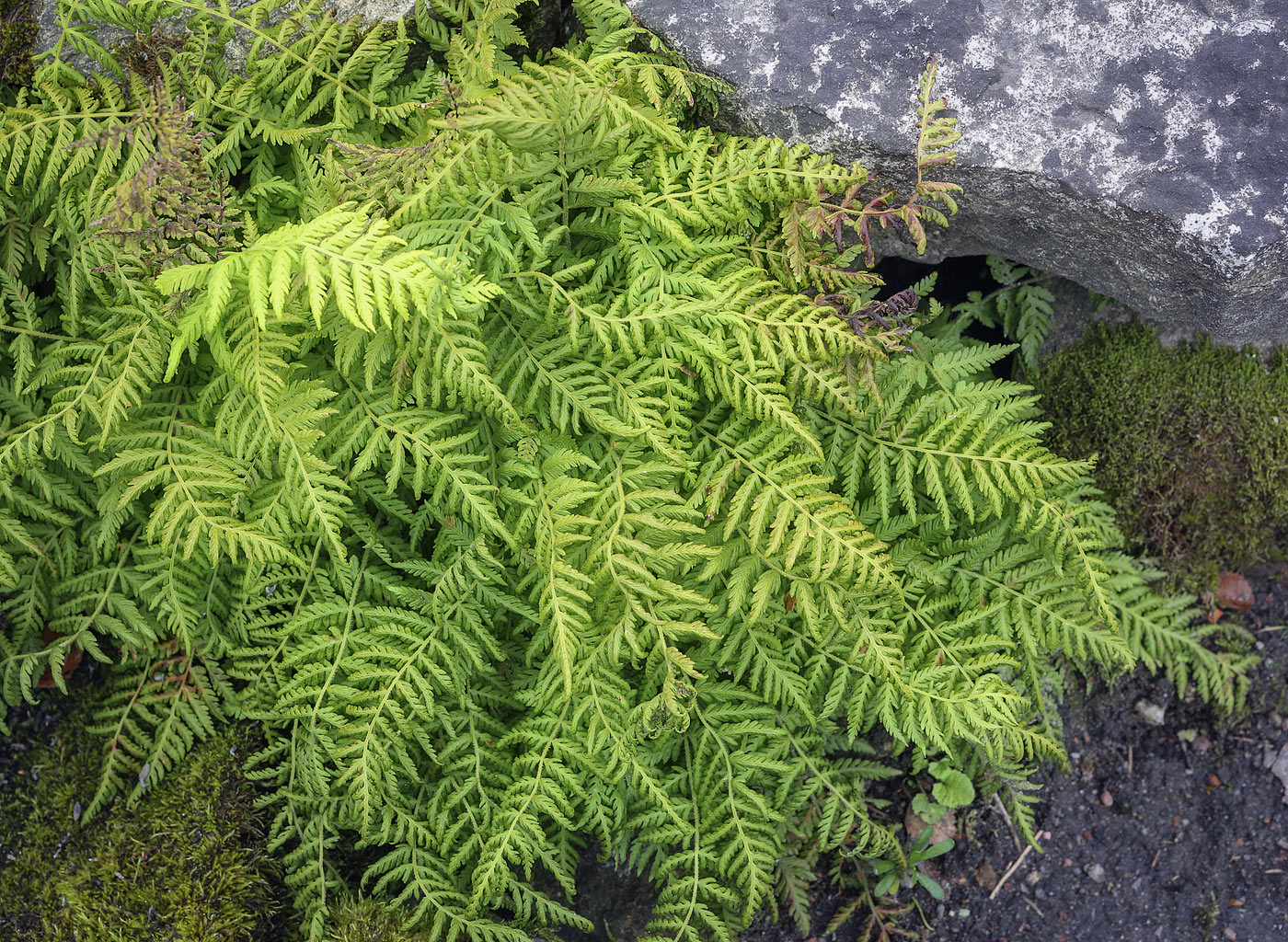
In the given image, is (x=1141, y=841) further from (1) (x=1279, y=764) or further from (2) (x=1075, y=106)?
(2) (x=1075, y=106)

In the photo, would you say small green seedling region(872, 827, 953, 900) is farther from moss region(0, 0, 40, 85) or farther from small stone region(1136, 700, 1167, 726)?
moss region(0, 0, 40, 85)

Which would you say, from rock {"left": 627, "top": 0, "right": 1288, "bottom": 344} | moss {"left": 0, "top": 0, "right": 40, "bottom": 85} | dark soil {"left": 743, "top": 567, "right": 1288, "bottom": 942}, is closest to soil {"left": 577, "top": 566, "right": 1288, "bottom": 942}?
dark soil {"left": 743, "top": 567, "right": 1288, "bottom": 942}

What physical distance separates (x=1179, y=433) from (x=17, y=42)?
477cm

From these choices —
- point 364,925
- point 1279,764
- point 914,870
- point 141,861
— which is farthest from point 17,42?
point 1279,764

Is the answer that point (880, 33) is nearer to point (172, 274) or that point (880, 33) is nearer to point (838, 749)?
point (172, 274)

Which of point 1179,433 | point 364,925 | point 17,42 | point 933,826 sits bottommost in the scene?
point 364,925

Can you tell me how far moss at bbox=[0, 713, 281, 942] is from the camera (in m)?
3.09

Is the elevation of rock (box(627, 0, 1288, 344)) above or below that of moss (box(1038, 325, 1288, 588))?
above

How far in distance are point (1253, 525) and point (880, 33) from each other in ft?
8.54

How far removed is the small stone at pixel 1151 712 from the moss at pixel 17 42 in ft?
16.7

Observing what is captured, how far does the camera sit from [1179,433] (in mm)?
3859

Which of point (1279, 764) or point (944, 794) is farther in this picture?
point (1279, 764)

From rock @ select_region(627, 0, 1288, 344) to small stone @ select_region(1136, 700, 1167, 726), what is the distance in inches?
68.8

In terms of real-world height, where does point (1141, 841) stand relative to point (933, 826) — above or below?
above
